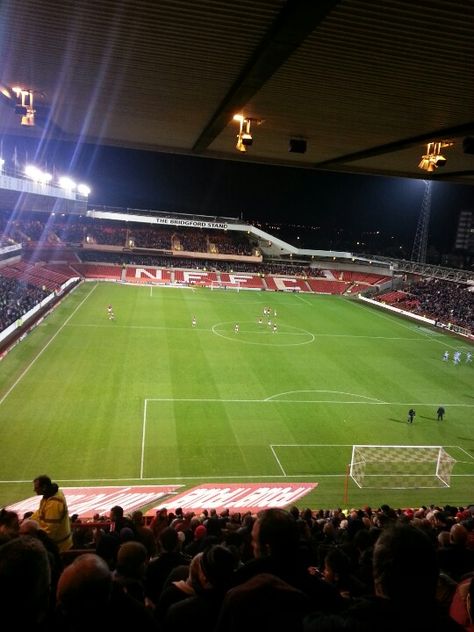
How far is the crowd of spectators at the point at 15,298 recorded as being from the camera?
2974 centimetres

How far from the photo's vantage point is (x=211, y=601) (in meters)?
2.94

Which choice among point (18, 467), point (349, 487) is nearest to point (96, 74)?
point (18, 467)

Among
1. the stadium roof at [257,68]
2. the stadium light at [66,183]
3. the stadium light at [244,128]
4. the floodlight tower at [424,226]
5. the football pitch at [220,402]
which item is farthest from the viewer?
the floodlight tower at [424,226]

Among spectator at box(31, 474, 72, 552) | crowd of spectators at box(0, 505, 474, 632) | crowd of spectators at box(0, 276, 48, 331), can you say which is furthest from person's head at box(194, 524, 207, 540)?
crowd of spectators at box(0, 276, 48, 331)

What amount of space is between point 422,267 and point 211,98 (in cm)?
5910

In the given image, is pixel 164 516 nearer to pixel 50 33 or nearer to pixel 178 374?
pixel 50 33

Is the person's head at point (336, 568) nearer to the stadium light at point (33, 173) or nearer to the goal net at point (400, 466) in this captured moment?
the goal net at point (400, 466)

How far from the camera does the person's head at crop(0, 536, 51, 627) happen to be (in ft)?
7.05

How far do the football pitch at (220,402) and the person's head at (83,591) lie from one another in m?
Answer: 13.2

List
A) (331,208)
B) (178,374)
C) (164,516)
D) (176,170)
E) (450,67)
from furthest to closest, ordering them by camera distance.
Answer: (331,208) → (176,170) → (178,374) → (164,516) → (450,67)

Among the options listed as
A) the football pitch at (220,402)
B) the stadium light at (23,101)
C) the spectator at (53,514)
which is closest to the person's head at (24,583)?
the spectator at (53,514)

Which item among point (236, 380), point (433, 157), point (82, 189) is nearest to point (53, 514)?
point (433, 157)

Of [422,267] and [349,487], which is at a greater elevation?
[422,267]

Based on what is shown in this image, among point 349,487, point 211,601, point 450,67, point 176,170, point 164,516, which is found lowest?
point 349,487
